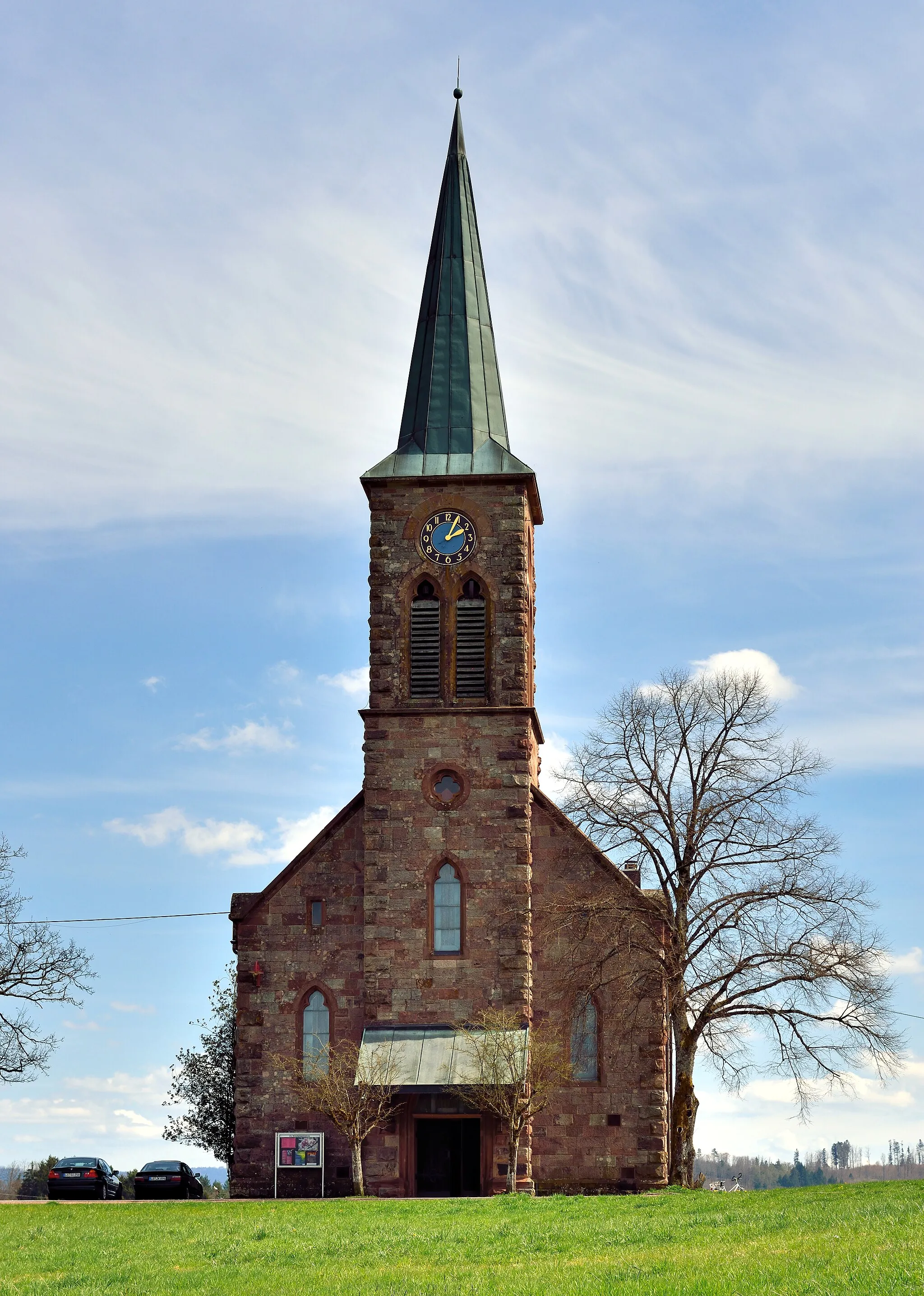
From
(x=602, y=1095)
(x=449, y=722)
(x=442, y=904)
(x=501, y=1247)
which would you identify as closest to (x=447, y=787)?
(x=449, y=722)

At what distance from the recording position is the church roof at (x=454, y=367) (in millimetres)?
45281

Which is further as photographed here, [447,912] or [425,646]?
[425,646]

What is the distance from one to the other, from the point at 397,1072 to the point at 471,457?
54.5 ft

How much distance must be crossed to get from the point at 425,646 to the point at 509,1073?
37.2 ft

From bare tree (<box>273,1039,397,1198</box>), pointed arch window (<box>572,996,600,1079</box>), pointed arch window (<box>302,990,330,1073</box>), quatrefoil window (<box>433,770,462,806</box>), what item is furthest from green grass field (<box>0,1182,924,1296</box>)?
quatrefoil window (<box>433,770,462,806</box>)

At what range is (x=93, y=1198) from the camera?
43469 mm

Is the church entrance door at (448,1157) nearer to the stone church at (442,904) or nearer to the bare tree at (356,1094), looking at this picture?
the stone church at (442,904)

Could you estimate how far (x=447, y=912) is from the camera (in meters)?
41.7

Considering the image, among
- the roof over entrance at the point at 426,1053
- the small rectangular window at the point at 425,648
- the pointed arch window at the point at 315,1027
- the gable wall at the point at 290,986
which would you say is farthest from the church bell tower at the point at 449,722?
the pointed arch window at the point at 315,1027

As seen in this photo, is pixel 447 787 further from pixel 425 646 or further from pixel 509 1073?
pixel 509 1073

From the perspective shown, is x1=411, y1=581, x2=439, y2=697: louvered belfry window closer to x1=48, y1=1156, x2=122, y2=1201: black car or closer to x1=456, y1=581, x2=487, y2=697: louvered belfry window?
x1=456, y1=581, x2=487, y2=697: louvered belfry window

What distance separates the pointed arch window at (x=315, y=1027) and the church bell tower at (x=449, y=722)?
1.80 m

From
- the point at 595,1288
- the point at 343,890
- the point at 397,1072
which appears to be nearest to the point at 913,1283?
the point at 595,1288

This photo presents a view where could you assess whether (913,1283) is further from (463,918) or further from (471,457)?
(471,457)
